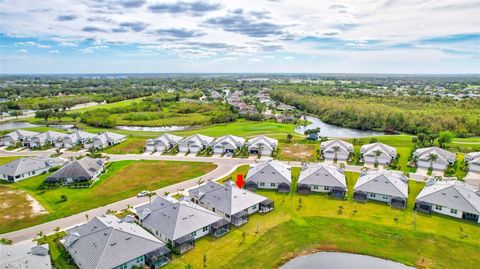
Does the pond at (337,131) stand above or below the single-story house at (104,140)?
below

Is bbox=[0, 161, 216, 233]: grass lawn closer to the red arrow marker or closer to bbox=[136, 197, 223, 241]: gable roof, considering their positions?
the red arrow marker

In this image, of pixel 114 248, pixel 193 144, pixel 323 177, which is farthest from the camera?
pixel 193 144

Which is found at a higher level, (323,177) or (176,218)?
(323,177)

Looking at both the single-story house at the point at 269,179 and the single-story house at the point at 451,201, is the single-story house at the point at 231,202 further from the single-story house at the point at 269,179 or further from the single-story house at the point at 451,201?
the single-story house at the point at 451,201

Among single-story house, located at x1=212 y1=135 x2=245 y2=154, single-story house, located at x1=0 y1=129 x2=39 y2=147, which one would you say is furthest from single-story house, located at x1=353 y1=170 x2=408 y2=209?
single-story house, located at x1=0 y1=129 x2=39 y2=147

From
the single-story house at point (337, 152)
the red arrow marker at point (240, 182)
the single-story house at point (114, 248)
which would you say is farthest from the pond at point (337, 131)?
the single-story house at point (114, 248)

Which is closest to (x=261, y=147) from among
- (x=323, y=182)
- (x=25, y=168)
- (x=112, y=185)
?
(x=323, y=182)

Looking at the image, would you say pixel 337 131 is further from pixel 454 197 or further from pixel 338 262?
pixel 338 262

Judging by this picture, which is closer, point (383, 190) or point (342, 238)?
point (342, 238)
